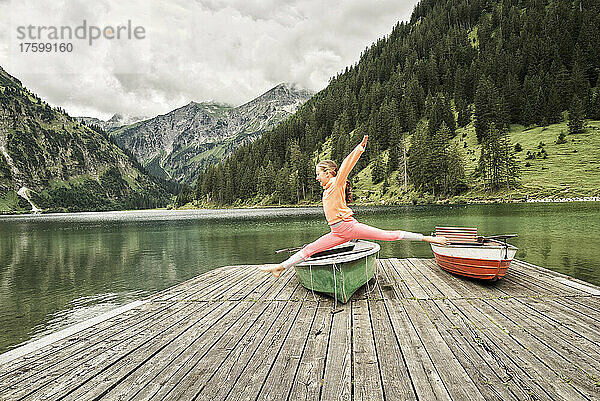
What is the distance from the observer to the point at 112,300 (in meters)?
15.4

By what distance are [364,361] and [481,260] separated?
18.7 ft

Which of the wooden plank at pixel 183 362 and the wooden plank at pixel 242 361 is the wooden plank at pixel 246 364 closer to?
the wooden plank at pixel 242 361

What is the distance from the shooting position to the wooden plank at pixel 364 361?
3654mm

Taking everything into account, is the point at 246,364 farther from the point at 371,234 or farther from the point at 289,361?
the point at 371,234

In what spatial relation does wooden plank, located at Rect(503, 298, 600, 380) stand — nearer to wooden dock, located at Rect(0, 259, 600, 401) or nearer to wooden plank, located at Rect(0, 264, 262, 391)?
wooden dock, located at Rect(0, 259, 600, 401)

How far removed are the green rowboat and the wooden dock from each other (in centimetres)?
34

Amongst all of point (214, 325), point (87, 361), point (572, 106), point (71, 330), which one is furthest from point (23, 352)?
point (572, 106)

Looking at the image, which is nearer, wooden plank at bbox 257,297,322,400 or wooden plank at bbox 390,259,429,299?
wooden plank at bbox 257,297,322,400

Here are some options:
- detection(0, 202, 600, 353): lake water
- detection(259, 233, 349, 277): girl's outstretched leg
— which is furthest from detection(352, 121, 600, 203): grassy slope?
detection(259, 233, 349, 277): girl's outstretched leg

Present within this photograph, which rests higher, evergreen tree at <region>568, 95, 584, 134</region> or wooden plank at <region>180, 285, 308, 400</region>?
evergreen tree at <region>568, 95, 584, 134</region>

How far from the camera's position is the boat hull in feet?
27.0

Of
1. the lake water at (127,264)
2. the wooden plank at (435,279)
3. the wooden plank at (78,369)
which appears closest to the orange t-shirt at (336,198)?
the wooden plank at (435,279)

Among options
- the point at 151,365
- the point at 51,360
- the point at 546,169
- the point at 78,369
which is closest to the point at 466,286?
the point at 151,365

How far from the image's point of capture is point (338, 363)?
4406 mm
